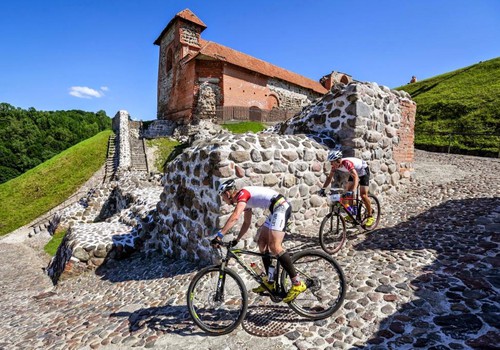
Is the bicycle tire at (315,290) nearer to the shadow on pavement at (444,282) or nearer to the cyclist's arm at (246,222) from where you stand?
the shadow on pavement at (444,282)

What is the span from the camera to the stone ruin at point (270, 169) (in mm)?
5887

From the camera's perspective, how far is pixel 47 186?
21.3m

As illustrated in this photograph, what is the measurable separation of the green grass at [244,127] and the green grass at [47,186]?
11.6 meters

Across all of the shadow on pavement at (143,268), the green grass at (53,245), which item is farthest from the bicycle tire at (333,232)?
the green grass at (53,245)

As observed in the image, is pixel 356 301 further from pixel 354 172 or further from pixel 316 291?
pixel 354 172

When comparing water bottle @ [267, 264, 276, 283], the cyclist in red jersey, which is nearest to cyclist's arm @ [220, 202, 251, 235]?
water bottle @ [267, 264, 276, 283]

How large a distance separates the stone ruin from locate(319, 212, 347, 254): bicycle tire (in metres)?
1.12

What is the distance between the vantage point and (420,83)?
48.6 meters

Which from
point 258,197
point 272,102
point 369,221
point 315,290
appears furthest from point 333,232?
point 272,102

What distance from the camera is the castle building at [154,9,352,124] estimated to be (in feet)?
94.9

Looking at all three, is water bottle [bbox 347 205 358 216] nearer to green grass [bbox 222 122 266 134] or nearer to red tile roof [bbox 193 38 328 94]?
green grass [bbox 222 122 266 134]

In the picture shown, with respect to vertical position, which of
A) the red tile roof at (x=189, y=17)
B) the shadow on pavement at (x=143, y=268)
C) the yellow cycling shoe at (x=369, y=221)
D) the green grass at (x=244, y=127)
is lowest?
the shadow on pavement at (x=143, y=268)

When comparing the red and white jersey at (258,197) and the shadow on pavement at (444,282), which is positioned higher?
the red and white jersey at (258,197)

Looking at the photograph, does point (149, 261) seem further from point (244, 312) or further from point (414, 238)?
point (414, 238)
